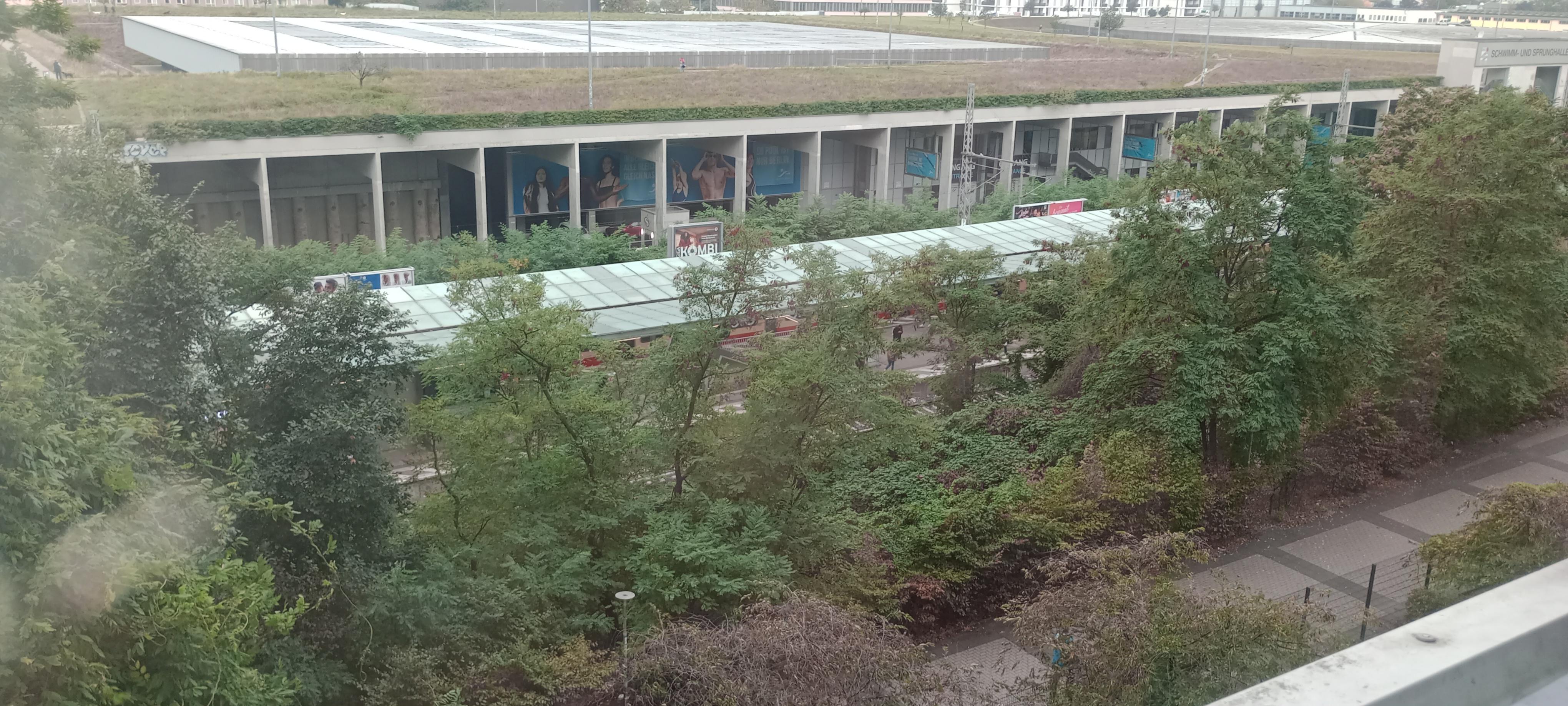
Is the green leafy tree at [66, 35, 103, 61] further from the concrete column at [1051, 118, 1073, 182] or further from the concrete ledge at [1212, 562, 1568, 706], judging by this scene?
the concrete column at [1051, 118, 1073, 182]

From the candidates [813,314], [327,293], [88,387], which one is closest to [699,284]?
[813,314]

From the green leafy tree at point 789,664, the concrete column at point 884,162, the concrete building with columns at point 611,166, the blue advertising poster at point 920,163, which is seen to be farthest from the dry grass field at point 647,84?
the green leafy tree at point 789,664

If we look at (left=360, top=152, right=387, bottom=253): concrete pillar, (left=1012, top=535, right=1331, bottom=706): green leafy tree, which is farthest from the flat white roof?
(left=1012, top=535, right=1331, bottom=706): green leafy tree

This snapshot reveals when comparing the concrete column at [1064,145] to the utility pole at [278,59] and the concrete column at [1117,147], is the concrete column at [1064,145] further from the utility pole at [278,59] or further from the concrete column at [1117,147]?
the utility pole at [278,59]

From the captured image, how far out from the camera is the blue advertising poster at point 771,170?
1962 inches

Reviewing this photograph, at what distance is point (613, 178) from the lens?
46250mm

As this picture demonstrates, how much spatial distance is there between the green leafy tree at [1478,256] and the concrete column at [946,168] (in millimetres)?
29555

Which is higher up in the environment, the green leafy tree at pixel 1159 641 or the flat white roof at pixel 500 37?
the flat white roof at pixel 500 37

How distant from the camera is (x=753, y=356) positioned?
15578mm

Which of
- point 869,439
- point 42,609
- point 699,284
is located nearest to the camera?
point 42,609

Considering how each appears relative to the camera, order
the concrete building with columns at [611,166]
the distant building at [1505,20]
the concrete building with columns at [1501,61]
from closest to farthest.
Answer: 1. the concrete building with columns at [611,166]
2. the distant building at [1505,20]
3. the concrete building with columns at [1501,61]

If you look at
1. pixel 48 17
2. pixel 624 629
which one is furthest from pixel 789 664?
pixel 48 17

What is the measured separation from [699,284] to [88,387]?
6.90 m

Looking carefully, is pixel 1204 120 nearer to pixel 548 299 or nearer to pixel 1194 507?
pixel 1194 507
